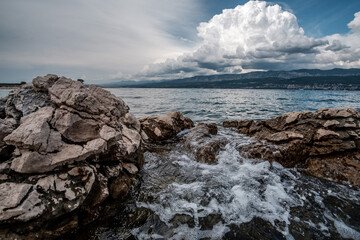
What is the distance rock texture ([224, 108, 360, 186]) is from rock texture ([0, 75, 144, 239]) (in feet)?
24.7

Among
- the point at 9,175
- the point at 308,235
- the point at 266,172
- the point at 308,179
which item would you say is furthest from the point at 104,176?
the point at 308,179

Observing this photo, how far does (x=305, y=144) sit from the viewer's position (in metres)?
9.97

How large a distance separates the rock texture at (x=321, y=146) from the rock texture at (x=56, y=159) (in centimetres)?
754

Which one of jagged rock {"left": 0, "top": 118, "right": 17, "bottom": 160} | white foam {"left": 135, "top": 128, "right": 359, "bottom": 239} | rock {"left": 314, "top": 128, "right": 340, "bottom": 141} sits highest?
jagged rock {"left": 0, "top": 118, "right": 17, "bottom": 160}

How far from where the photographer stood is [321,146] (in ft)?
31.5

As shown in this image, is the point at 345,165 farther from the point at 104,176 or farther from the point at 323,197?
the point at 104,176

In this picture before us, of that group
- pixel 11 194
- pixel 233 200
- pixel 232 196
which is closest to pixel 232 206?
pixel 233 200

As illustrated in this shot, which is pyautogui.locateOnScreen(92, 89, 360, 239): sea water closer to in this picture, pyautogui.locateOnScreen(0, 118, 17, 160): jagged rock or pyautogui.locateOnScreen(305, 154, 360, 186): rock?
pyautogui.locateOnScreen(305, 154, 360, 186): rock

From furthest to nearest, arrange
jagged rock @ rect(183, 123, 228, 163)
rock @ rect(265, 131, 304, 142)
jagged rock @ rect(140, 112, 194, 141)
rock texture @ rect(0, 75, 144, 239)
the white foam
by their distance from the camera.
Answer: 1. jagged rock @ rect(140, 112, 194, 141)
2. rock @ rect(265, 131, 304, 142)
3. jagged rock @ rect(183, 123, 228, 163)
4. the white foam
5. rock texture @ rect(0, 75, 144, 239)

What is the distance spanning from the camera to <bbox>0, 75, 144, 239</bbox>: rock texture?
4042 mm

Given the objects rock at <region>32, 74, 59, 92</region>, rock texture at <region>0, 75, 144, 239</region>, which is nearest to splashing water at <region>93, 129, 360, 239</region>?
rock texture at <region>0, 75, 144, 239</region>

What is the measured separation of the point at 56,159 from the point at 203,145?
783 cm

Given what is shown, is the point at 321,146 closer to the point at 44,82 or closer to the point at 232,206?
the point at 232,206

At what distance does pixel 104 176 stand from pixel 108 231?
5.31 feet
